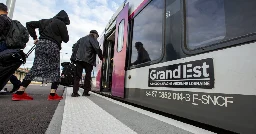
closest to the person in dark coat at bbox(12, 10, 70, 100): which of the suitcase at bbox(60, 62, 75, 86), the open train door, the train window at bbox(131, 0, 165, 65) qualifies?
the open train door

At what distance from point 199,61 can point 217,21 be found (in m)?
0.42

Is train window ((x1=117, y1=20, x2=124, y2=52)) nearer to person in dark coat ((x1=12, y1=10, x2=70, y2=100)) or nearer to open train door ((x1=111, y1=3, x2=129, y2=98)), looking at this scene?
open train door ((x1=111, y1=3, x2=129, y2=98))

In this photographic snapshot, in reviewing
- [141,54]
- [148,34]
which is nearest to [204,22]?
[148,34]

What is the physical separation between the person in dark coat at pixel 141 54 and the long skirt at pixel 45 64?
1.58 metres

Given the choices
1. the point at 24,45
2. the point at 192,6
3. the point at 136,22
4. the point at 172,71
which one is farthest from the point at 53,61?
the point at 192,6

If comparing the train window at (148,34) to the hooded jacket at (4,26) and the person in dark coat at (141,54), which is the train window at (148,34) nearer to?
the person in dark coat at (141,54)

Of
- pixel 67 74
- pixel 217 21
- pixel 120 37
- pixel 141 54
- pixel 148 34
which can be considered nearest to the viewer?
pixel 217 21

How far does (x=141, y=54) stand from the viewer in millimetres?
3180

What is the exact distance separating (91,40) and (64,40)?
38.4 inches

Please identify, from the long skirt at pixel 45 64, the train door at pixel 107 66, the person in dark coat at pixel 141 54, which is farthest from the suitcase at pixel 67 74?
the person in dark coat at pixel 141 54

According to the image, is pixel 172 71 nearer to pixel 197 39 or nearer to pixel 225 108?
pixel 197 39

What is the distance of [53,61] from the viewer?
3.71 m

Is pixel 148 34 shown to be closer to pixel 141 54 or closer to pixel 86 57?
pixel 141 54

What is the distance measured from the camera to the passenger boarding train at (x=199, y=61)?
1434mm
